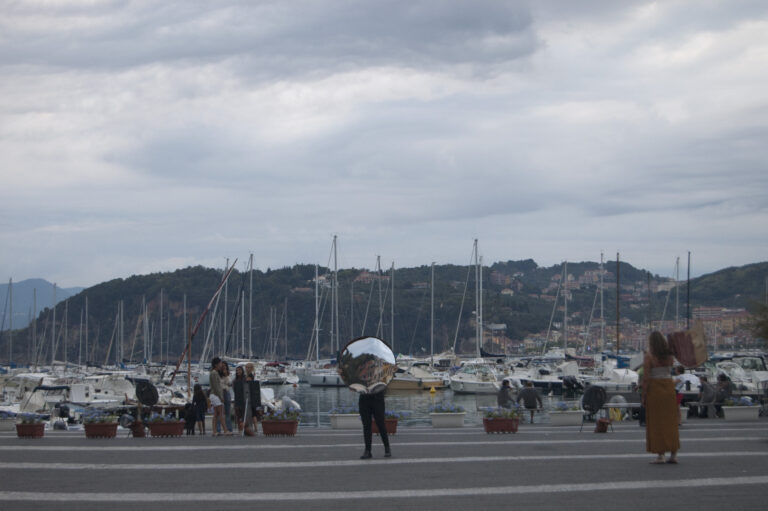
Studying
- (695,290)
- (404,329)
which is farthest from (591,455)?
(695,290)

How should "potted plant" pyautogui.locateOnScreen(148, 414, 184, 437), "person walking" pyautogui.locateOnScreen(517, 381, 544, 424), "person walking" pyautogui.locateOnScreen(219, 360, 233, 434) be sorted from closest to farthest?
1. "potted plant" pyautogui.locateOnScreen(148, 414, 184, 437)
2. "person walking" pyautogui.locateOnScreen(219, 360, 233, 434)
3. "person walking" pyautogui.locateOnScreen(517, 381, 544, 424)

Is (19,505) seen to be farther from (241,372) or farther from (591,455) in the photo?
(241,372)

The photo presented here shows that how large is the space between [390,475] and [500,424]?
28.1 feet

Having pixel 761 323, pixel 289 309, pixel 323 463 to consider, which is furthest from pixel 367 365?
pixel 289 309

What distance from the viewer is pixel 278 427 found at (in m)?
19.8

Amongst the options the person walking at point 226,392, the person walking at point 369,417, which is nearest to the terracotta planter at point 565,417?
the person walking at point 226,392

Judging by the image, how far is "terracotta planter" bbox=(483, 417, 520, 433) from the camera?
20.2 m

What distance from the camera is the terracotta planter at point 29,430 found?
64.8 feet

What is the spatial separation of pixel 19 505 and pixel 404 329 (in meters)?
138

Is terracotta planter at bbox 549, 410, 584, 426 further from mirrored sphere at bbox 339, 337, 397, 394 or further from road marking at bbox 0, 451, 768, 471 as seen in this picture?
road marking at bbox 0, 451, 768, 471

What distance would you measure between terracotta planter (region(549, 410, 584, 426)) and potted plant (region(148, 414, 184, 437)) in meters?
10.5

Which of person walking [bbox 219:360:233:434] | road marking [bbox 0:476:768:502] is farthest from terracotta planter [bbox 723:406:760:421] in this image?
road marking [bbox 0:476:768:502]

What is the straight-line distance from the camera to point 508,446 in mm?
16453

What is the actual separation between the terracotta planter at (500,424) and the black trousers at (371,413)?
646 centimetres
